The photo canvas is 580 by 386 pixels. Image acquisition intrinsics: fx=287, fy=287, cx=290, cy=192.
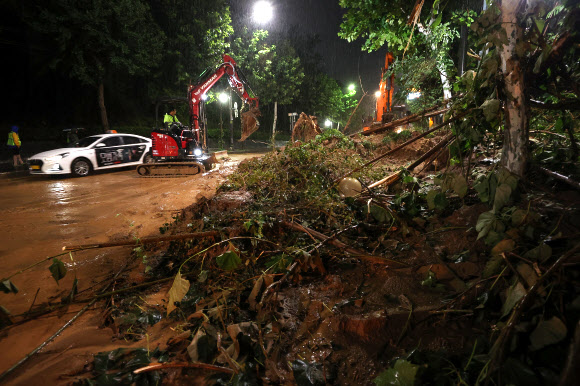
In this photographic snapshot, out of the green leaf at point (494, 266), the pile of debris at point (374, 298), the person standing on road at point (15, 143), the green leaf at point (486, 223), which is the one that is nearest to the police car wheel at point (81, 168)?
the person standing on road at point (15, 143)

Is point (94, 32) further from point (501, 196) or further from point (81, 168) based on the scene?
point (501, 196)

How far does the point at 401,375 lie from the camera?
1511 millimetres

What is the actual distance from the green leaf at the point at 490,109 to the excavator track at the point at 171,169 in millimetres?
9230

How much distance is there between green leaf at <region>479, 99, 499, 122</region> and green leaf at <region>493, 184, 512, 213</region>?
1.90 feet

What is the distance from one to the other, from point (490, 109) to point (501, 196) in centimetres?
73

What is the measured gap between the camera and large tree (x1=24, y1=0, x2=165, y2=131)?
46.3ft

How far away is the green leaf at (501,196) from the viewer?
2191mm

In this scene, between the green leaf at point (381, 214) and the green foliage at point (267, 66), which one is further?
the green foliage at point (267, 66)

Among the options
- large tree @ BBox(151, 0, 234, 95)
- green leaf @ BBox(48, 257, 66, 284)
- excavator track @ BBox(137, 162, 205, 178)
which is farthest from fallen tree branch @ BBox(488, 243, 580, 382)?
large tree @ BBox(151, 0, 234, 95)

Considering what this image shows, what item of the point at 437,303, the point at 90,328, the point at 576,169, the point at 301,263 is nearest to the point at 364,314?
the point at 437,303

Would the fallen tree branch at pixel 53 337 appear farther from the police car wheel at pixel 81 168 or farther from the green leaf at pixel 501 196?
the police car wheel at pixel 81 168

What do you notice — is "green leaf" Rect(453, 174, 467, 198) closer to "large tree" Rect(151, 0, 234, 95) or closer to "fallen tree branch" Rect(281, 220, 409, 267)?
"fallen tree branch" Rect(281, 220, 409, 267)

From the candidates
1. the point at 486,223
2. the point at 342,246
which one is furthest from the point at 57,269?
the point at 486,223

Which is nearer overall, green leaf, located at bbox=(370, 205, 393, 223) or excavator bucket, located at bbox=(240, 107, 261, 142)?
green leaf, located at bbox=(370, 205, 393, 223)
